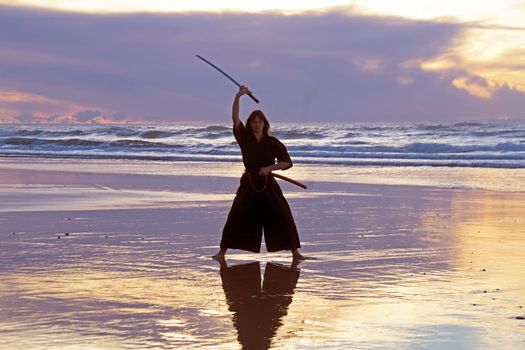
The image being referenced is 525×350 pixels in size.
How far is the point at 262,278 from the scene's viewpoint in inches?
285

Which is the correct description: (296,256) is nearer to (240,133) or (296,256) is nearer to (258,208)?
(258,208)

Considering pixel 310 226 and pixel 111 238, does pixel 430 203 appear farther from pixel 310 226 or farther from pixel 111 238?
pixel 111 238

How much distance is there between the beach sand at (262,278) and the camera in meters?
5.18

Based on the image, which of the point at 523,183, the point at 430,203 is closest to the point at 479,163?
the point at 523,183

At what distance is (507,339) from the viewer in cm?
507

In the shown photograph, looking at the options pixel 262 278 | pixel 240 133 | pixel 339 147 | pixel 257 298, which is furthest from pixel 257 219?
pixel 339 147

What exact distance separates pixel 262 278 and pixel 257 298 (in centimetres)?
87

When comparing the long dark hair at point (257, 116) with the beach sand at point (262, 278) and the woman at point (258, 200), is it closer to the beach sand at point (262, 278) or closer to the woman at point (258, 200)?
the woman at point (258, 200)

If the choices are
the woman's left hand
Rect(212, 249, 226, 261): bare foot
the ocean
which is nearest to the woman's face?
the woman's left hand

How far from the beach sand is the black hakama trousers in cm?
17

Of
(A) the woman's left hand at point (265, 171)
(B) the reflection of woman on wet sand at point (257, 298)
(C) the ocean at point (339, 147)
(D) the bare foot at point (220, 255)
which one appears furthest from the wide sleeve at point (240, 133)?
(C) the ocean at point (339, 147)

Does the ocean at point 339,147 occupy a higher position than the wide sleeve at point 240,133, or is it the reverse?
the wide sleeve at point 240,133

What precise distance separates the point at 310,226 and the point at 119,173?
11.5 metres

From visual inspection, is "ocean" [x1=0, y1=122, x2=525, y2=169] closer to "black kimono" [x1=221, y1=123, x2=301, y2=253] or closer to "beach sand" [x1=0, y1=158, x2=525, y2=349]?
"beach sand" [x1=0, y1=158, x2=525, y2=349]
